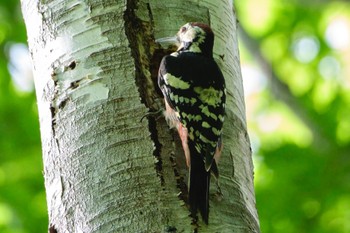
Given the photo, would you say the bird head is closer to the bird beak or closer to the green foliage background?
the bird beak

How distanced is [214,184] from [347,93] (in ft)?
15.5

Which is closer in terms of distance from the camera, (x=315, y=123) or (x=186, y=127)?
(x=186, y=127)

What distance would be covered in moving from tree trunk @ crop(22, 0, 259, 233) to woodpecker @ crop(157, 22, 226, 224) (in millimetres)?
47

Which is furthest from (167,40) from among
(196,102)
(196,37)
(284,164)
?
(284,164)

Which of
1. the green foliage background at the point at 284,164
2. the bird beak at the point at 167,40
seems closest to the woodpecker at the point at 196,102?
the bird beak at the point at 167,40

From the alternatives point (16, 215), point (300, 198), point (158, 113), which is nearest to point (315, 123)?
point (300, 198)

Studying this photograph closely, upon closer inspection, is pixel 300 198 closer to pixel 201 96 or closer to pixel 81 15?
pixel 201 96

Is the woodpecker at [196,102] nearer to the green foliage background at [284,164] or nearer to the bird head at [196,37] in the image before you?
the bird head at [196,37]

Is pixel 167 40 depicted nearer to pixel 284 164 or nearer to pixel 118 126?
pixel 118 126

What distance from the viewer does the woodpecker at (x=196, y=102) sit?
295cm

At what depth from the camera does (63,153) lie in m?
3.04

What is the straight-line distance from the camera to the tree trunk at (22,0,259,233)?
284cm

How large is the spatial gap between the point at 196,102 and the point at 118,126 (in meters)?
0.58

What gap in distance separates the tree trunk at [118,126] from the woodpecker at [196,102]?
0.05m
